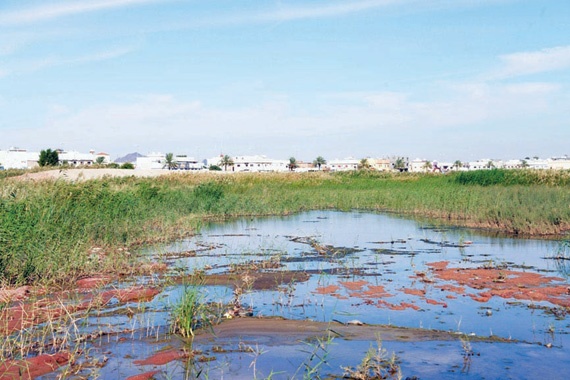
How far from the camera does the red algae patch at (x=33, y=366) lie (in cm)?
722

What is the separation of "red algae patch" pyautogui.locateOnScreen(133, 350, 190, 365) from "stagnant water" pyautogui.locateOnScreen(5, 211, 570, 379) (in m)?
0.12

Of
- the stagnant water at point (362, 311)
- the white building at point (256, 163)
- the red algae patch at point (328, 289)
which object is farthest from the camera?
the white building at point (256, 163)

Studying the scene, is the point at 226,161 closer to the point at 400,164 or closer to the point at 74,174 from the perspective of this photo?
the point at 400,164

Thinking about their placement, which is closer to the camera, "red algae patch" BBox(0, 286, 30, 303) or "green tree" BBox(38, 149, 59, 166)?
"red algae patch" BBox(0, 286, 30, 303)

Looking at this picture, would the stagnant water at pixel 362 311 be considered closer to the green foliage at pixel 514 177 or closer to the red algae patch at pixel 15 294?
the red algae patch at pixel 15 294

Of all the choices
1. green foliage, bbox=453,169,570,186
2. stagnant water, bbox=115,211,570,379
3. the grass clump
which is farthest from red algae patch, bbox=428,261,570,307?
green foliage, bbox=453,169,570,186

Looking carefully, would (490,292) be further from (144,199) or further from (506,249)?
(144,199)

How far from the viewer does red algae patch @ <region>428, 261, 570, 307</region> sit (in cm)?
1155

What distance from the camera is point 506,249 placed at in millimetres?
18156

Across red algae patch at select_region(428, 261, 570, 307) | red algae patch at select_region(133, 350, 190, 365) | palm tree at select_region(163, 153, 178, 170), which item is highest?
palm tree at select_region(163, 153, 178, 170)

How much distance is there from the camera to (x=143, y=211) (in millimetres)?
21781

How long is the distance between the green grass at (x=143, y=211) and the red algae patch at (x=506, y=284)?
752 centimetres

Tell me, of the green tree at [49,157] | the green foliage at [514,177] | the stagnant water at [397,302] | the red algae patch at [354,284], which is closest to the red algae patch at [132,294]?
the stagnant water at [397,302]

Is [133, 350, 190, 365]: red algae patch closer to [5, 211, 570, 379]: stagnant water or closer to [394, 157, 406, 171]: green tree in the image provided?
[5, 211, 570, 379]: stagnant water
